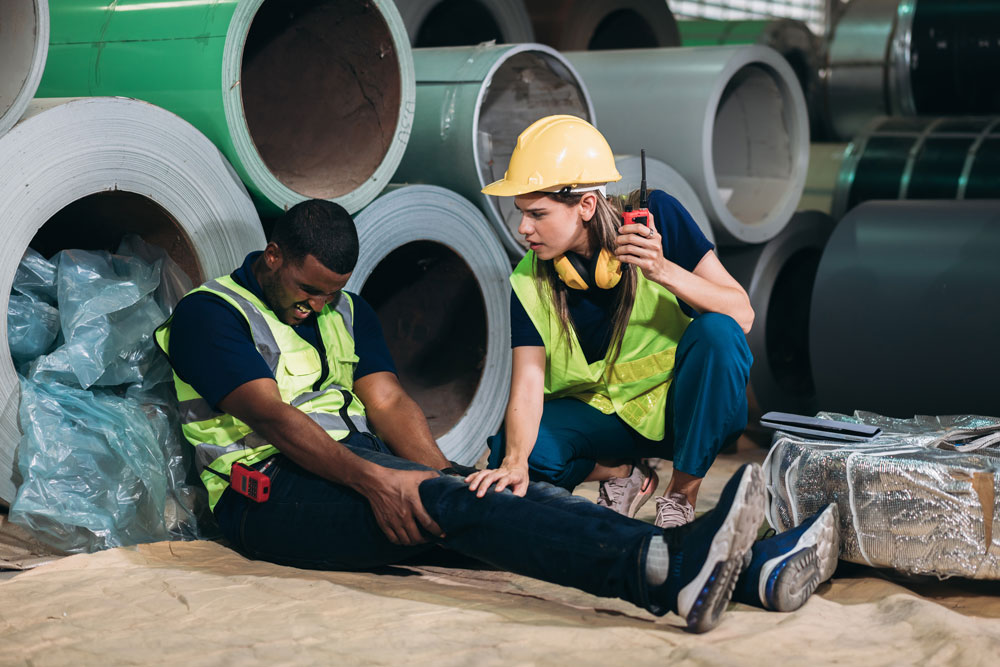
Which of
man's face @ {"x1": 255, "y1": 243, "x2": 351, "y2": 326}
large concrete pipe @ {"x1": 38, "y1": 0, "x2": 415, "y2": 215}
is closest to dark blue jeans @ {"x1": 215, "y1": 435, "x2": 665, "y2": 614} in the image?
man's face @ {"x1": 255, "y1": 243, "x2": 351, "y2": 326}

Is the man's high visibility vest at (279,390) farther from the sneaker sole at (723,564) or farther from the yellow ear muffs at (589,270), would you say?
the sneaker sole at (723,564)

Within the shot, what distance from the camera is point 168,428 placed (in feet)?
9.50

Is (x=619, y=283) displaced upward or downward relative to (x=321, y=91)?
downward

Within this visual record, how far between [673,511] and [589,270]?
0.67 m

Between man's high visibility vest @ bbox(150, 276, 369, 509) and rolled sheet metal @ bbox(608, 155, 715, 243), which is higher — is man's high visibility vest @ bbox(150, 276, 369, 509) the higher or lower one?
the lower one

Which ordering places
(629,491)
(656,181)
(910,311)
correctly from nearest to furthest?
(629,491) → (910,311) → (656,181)

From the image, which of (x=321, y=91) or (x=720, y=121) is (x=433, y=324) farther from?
(x=720, y=121)

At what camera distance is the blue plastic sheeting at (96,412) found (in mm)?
2625

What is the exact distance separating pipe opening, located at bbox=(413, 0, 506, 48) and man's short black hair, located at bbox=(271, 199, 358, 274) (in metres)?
2.38

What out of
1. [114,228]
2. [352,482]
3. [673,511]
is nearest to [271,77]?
[114,228]

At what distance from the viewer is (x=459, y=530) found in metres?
2.29

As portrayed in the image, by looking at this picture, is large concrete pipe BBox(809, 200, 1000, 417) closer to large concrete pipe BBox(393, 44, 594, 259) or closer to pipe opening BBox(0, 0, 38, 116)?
large concrete pipe BBox(393, 44, 594, 259)

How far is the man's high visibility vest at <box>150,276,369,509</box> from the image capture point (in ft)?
8.58

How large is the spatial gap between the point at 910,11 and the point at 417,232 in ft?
11.7
